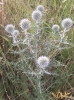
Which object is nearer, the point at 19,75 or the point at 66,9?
the point at 19,75

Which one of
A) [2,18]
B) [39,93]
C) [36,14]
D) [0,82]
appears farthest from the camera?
[2,18]

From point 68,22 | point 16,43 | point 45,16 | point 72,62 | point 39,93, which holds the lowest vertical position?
point 39,93

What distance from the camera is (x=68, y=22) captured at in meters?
1.79

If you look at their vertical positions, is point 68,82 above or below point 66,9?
below

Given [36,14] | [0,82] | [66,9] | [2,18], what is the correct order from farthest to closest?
[66,9]
[2,18]
[0,82]
[36,14]

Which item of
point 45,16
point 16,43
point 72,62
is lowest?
point 72,62

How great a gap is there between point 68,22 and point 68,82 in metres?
0.47

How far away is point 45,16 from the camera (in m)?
2.54

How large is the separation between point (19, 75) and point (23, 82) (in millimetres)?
140

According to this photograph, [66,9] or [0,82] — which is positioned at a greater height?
[66,9]

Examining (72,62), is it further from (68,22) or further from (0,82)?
(0,82)

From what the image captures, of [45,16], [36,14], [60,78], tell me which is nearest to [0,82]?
[60,78]

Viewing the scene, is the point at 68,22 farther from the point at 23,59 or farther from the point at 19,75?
the point at 19,75

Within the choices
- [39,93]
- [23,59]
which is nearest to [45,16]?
[23,59]
